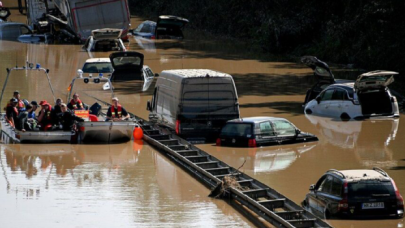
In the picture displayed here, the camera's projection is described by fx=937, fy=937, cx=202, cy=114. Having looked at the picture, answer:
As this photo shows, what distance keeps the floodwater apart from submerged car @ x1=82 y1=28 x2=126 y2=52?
13053 millimetres

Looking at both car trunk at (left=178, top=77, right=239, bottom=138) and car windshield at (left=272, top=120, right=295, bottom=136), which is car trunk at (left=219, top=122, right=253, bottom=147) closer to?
car trunk at (left=178, top=77, right=239, bottom=138)

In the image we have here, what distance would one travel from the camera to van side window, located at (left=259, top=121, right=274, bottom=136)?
2797cm

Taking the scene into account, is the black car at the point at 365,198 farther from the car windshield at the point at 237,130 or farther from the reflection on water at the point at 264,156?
the car windshield at the point at 237,130

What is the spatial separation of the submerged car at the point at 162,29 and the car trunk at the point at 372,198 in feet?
156

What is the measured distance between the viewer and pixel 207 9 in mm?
74188

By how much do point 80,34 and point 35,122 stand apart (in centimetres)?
3078

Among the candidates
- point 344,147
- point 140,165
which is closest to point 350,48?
point 344,147

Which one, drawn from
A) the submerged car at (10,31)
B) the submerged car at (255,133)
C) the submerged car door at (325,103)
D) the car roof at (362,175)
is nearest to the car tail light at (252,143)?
the submerged car at (255,133)

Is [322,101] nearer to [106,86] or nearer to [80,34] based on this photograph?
[106,86]

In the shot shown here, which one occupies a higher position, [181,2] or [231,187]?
[181,2]

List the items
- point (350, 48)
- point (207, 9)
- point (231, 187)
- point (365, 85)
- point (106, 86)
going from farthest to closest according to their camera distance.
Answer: point (207, 9) < point (350, 48) < point (106, 86) < point (365, 85) < point (231, 187)

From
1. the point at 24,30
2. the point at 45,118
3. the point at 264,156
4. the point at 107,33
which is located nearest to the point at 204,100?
the point at 264,156

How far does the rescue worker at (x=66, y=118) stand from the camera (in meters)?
29.0

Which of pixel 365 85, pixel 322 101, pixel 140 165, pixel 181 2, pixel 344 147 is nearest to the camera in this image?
pixel 140 165
